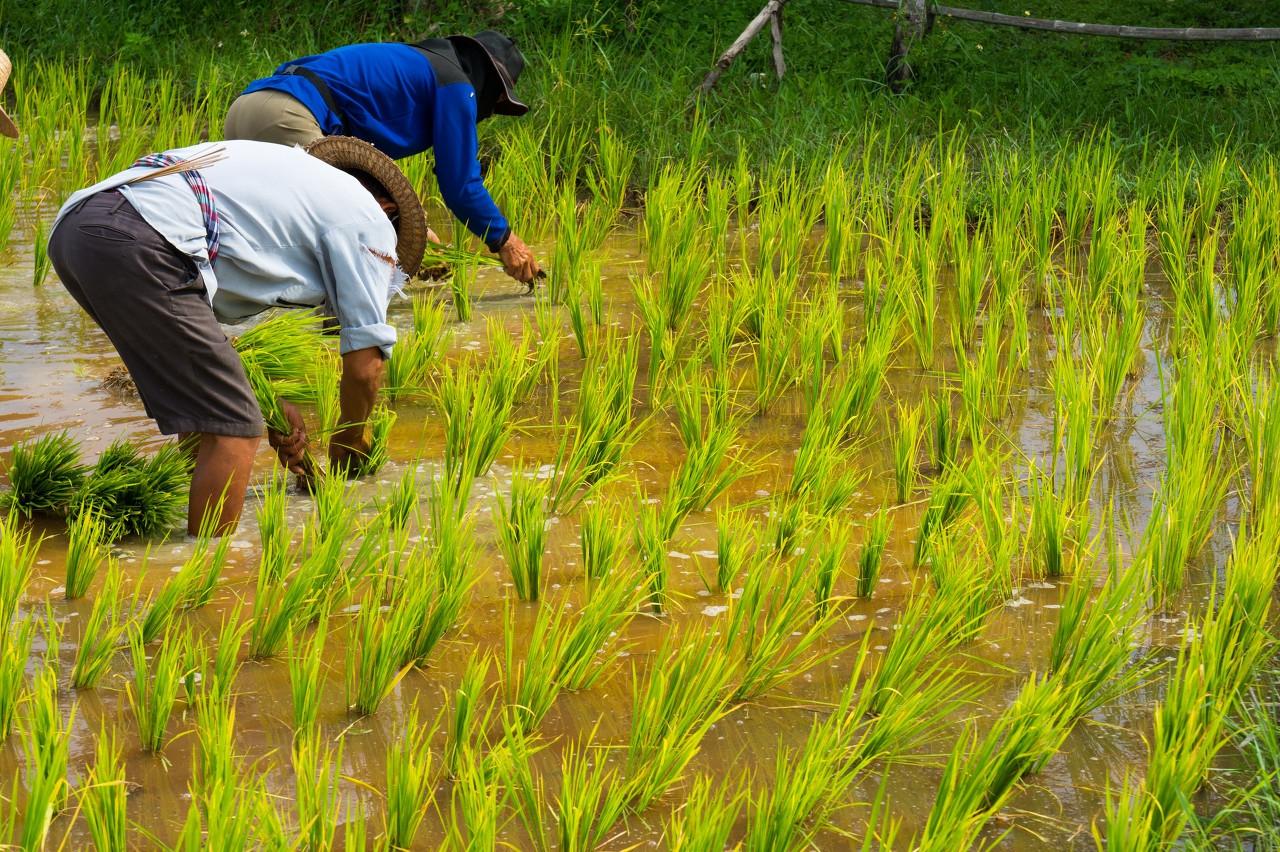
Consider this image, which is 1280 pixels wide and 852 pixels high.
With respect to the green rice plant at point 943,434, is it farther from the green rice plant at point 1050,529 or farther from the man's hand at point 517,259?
the man's hand at point 517,259

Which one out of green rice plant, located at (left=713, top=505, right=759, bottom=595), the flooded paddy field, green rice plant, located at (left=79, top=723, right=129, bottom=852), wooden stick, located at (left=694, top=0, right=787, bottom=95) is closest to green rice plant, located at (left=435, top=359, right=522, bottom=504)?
the flooded paddy field

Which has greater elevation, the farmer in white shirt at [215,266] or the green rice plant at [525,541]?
the farmer in white shirt at [215,266]

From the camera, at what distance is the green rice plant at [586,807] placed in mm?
1833

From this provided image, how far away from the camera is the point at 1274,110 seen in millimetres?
6277

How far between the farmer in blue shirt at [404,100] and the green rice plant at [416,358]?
1.00 feet

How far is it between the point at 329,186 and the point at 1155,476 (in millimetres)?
1943

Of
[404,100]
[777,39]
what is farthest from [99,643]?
[777,39]

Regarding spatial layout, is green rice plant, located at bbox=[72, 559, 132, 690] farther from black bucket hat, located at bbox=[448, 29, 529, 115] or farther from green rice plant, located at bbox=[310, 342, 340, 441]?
black bucket hat, located at bbox=[448, 29, 529, 115]

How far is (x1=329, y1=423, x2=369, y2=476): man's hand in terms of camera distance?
10.3 feet

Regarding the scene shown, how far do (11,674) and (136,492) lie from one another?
79cm

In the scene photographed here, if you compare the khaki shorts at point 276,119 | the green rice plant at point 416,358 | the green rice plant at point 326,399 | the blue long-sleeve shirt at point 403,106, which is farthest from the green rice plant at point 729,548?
the khaki shorts at point 276,119

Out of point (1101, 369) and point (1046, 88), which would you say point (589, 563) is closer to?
point (1101, 369)

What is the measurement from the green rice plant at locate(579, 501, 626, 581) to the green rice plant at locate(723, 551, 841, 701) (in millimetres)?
256

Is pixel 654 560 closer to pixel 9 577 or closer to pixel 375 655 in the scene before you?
pixel 375 655
